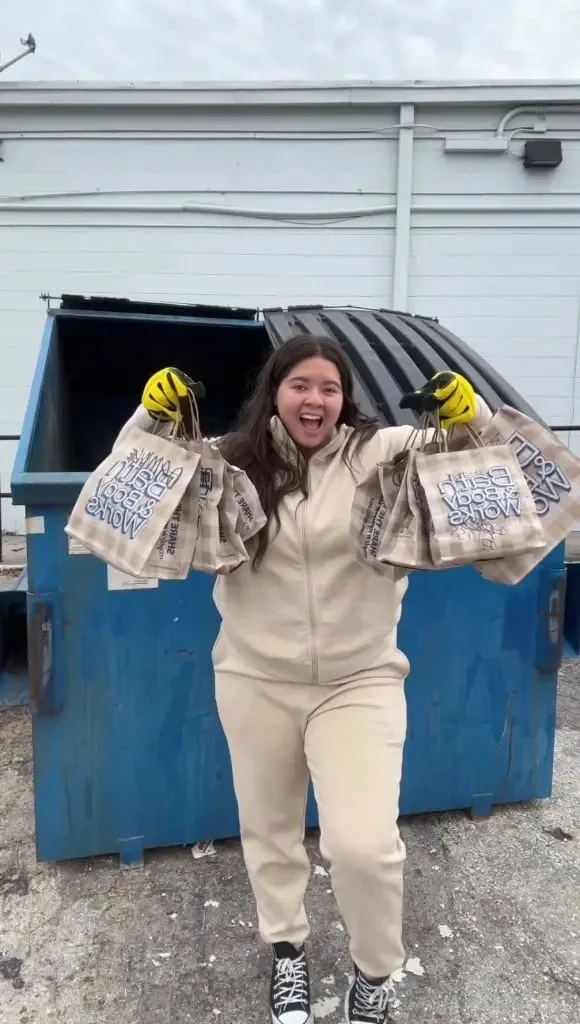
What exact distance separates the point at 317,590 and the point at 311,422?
370 millimetres

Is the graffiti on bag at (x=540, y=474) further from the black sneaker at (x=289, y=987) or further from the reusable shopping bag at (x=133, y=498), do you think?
the black sneaker at (x=289, y=987)

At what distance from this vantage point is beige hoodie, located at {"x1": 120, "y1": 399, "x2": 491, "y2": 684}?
1.52 meters

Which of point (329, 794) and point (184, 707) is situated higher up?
point (329, 794)

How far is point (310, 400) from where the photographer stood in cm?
153

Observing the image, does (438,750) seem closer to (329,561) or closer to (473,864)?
(473,864)

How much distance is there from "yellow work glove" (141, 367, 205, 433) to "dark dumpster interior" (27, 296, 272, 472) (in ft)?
6.10

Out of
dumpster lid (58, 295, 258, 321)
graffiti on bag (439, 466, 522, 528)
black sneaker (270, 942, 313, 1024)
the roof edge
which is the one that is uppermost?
the roof edge

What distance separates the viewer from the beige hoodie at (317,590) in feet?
4.97

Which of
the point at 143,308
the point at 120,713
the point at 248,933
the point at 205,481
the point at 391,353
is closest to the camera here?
the point at 205,481

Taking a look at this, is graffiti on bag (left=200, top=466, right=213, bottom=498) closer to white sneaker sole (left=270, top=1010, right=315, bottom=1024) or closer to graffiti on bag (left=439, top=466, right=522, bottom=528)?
graffiti on bag (left=439, top=466, right=522, bottom=528)

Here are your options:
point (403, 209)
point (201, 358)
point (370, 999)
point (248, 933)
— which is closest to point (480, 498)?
point (370, 999)

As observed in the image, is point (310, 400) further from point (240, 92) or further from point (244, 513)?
point (240, 92)

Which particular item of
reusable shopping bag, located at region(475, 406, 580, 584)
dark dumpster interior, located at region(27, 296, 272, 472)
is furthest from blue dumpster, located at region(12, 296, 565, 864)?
reusable shopping bag, located at region(475, 406, 580, 584)

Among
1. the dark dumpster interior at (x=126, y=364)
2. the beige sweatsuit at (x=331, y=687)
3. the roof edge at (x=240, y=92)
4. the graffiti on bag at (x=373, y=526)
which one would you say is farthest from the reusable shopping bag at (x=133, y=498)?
the roof edge at (x=240, y=92)
